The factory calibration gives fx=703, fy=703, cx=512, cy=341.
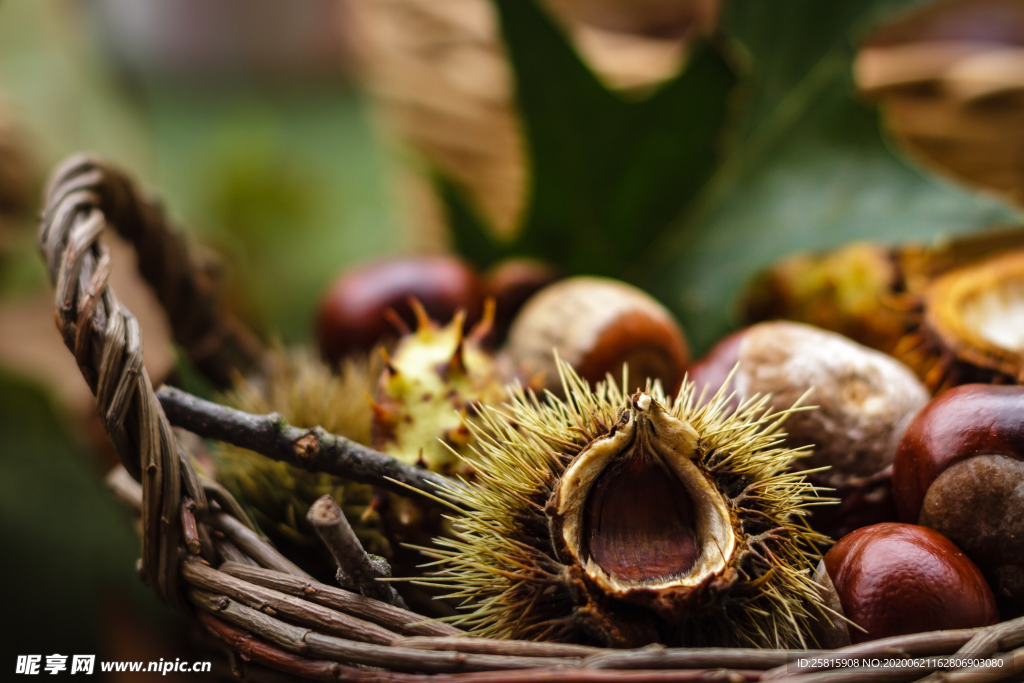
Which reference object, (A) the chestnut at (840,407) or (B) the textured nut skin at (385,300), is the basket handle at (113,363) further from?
(A) the chestnut at (840,407)

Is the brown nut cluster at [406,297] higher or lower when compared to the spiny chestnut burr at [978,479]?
lower

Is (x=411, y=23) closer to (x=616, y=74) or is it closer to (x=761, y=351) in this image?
(x=616, y=74)

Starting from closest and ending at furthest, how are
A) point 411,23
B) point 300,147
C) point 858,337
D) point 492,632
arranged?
point 492,632 → point 858,337 → point 411,23 → point 300,147

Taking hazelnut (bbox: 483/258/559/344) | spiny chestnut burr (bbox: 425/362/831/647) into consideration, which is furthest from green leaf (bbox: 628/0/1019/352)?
spiny chestnut burr (bbox: 425/362/831/647)

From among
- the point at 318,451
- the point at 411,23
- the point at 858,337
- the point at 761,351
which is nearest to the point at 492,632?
the point at 318,451

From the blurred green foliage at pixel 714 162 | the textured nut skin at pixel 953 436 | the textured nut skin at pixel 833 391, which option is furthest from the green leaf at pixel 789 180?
the textured nut skin at pixel 953 436
